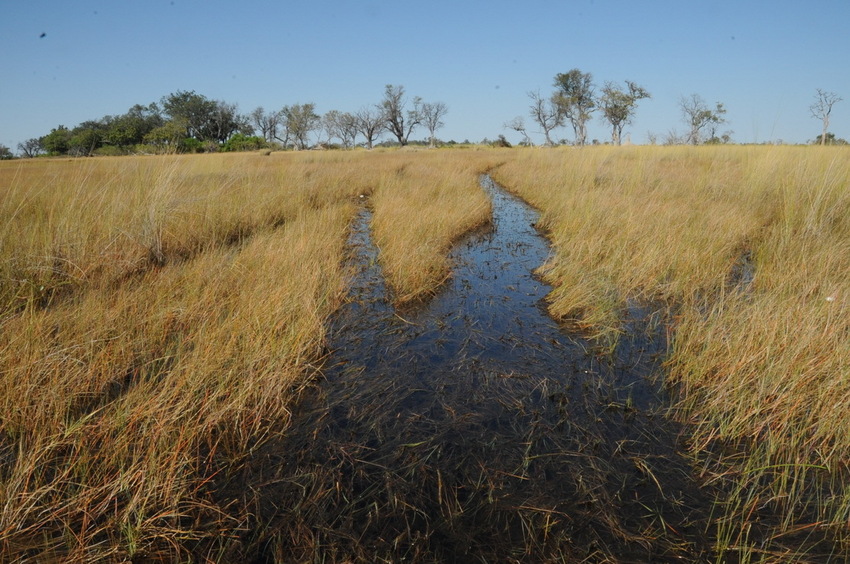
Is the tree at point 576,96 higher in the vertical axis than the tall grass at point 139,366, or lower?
higher

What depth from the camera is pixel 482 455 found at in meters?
2.14

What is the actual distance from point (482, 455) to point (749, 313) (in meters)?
2.24

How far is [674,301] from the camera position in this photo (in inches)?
159

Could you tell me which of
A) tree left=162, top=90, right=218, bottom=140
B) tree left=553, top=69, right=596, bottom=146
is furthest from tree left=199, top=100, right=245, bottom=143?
tree left=553, top=69, right=596, bottom=146

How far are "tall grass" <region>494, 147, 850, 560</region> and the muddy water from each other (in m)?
0.23

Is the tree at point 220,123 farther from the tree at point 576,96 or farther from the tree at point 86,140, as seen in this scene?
the tree at point 576,96

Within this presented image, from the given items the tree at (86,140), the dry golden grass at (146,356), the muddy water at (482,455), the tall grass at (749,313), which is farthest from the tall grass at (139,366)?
the tree at (86,140)

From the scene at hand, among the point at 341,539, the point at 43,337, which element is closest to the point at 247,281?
the point at 43,337

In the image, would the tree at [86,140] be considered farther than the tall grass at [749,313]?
Yes

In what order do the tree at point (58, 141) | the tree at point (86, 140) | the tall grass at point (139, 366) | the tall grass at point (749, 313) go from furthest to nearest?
the tree at point (58, 141), the tree at point (86, 140), the tall grass at point (749, 313), the tall grass at point (139, 366)

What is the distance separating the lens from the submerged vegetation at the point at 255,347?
1703 millimetres

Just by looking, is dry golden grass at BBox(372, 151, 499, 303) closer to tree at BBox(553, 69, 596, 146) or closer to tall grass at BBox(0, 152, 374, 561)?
tall grass at BBox(0, 152, 374, 561)

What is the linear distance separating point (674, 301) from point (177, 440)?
13.7 ft

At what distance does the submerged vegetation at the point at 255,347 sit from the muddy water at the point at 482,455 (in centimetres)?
9
